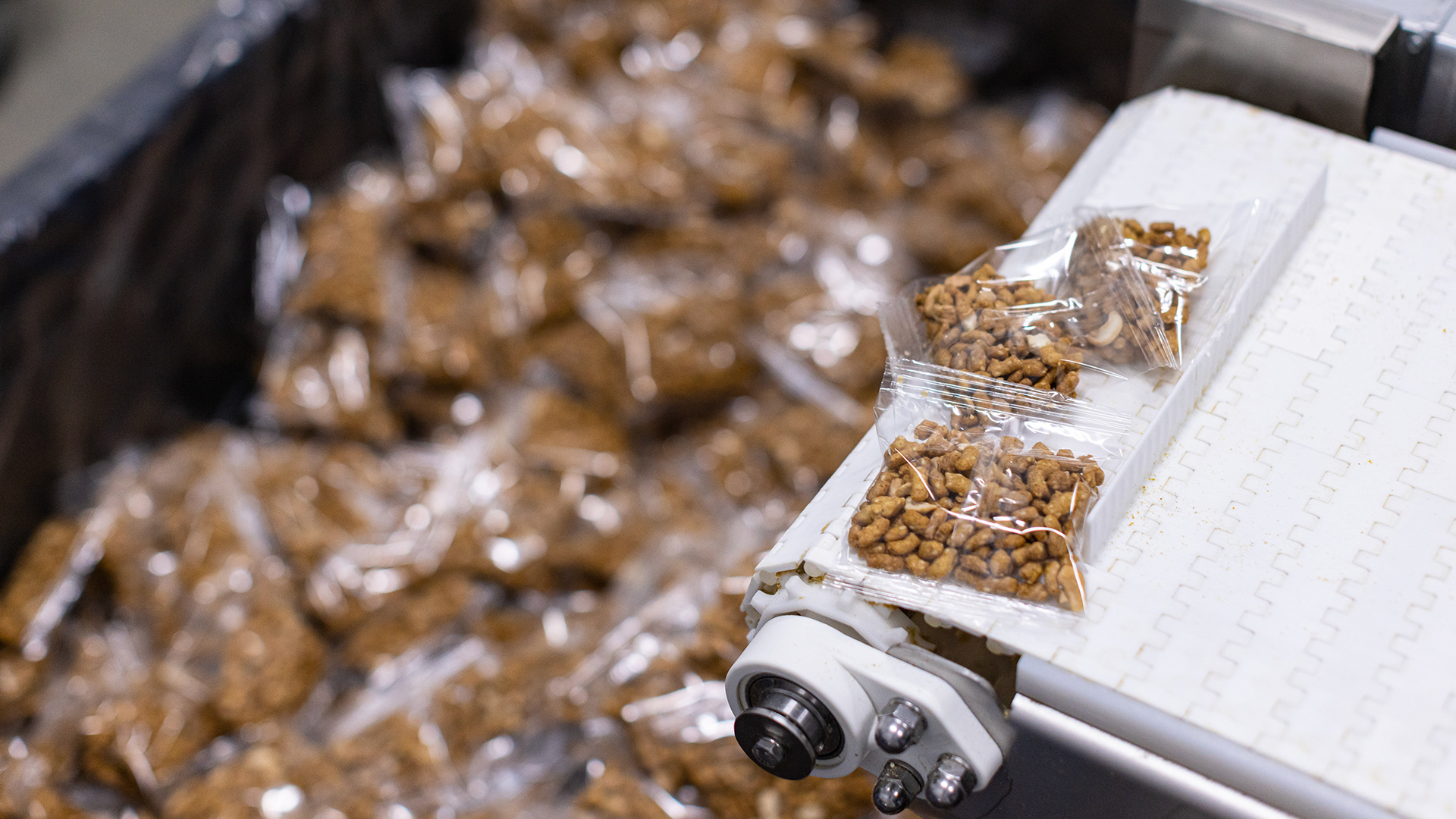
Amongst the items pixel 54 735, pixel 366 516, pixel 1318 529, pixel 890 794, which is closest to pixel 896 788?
pixel 890 794

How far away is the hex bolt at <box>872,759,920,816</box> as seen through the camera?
0.80m

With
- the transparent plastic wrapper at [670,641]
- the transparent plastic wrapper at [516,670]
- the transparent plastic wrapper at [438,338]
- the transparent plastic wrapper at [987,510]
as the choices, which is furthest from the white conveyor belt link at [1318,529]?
the transparent plastic wrapper at [438,338]

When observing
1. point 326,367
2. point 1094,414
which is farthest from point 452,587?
point 1094,414

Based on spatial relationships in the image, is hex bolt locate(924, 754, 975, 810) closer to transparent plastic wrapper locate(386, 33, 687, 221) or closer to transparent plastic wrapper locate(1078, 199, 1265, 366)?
transparent plastic wrapper locate(1078, 199, 1265, 366)

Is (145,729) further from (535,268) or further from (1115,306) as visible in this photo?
(1115,306)

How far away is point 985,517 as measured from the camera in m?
0.81

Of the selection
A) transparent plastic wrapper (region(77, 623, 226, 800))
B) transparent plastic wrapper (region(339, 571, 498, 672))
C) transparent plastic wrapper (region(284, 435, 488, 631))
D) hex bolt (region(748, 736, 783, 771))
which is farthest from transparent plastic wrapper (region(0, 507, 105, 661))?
hex bolt (region(748, 736, 783, 771))

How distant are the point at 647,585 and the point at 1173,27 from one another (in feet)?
3.26

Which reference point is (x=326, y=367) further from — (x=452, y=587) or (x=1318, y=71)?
(x=1318, y=71)

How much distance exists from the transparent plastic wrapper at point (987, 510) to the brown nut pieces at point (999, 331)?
0.07 ft

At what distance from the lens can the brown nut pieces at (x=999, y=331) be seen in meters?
0.87

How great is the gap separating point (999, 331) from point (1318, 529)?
0.27m

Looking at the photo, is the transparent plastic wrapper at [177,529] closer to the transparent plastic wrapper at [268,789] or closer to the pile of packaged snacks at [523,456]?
the pile of packaged snacks at [523,456]

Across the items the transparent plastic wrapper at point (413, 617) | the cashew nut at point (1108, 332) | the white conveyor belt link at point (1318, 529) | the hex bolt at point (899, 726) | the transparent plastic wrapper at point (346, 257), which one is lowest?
the transparent plastic wrapper at point (413, 617)
